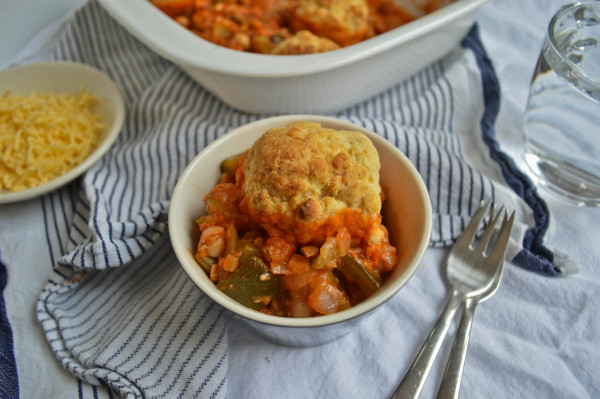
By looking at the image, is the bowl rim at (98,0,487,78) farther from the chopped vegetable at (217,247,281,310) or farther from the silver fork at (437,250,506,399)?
the silver fork at (437,250,506,399)

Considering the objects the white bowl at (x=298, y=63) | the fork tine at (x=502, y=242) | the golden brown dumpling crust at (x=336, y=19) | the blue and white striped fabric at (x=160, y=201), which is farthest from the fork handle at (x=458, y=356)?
the golden brown dumpling crust at (x=336, y=19)

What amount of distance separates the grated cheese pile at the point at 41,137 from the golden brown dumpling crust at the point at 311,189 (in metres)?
1.07

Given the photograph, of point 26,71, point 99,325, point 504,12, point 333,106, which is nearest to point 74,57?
point 26,71

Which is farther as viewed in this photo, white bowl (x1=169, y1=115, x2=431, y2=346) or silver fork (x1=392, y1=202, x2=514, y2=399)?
silver fork (x1=392, y1=202, x2=514, y2=399)

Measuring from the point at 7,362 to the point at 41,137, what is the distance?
958 millimetres

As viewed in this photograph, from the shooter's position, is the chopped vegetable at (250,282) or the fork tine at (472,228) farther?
the fork tine at (472,228)

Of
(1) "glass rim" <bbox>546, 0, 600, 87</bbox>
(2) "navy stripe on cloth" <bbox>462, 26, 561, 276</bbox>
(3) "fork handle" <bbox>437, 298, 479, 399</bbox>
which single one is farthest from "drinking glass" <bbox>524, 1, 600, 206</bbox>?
(3) "fork handle" <bbox>437, 298, 479, 399</bbox>

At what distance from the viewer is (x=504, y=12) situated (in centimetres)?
278

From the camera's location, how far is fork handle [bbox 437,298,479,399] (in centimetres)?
132

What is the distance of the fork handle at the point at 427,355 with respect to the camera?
4.28 feet

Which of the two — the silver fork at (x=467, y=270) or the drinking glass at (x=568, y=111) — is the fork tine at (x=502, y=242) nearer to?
the silver fork at (x=467, y=270)

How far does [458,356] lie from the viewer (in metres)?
1.39

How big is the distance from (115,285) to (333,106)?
1167 mm

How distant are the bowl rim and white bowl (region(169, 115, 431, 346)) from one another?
14.7 inches
